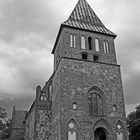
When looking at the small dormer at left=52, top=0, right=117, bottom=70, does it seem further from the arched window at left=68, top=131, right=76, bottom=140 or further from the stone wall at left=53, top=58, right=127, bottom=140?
the arched window at left=68, top=131, right=76, bottom=140

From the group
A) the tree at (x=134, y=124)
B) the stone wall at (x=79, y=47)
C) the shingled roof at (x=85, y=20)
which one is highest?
the shingled roof at (x=85, y=20)

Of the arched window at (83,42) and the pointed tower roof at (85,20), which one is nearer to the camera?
the arched window at (83,42)

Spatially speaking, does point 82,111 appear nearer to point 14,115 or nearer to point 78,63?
point 78,63

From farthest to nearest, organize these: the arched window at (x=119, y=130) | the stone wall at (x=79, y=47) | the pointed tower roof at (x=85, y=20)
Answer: the pointed tower roof at (x=85, y=20), the stone wall at (x=79, y=47), the arched window at (x=119, y=130)

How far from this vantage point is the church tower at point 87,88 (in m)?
22.2

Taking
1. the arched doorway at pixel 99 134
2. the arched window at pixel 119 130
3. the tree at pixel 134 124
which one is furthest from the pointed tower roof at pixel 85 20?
the tree at pixel 134 124

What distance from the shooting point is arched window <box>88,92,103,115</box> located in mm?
23547

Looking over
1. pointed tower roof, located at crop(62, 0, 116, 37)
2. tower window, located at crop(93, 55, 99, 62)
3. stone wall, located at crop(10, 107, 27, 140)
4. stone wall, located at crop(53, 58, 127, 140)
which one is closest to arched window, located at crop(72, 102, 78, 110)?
stone wall, located at crop(53, 58, 127, 140)

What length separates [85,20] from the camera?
2969 centimetres

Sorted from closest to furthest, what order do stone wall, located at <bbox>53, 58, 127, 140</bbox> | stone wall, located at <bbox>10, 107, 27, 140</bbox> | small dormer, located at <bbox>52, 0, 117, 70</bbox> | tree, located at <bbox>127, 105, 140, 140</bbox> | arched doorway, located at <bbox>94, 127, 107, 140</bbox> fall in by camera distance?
stone wall, located at <bbox>53, 58, 127, 140</bbox>, arched doorway, located at <bbox>94, 127, 107, 140</bbox>, small dormer, located at <bbox>52, 0, 117, 70</bbox>, tree, located at <bbox>127, 105, 140, 140</bbox>, stone wall, located at <bbox>10, 107, 27, 140</bbox>

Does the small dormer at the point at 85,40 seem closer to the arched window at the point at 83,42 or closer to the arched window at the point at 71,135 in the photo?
the arched window at the point at 83,42

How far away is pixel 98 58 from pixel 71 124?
943cm

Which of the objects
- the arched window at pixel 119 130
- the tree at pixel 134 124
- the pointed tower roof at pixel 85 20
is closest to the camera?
the arched window at pixel 119 130

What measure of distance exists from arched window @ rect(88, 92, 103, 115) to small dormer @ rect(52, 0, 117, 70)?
179 inches
